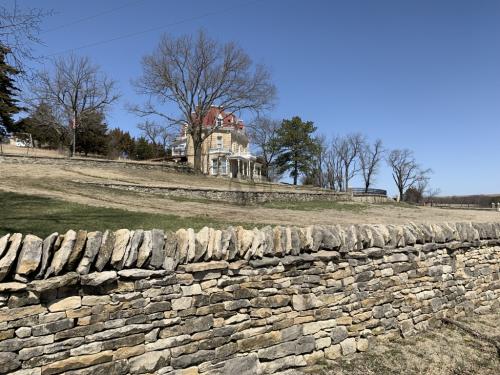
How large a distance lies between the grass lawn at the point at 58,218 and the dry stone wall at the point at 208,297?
171 inches

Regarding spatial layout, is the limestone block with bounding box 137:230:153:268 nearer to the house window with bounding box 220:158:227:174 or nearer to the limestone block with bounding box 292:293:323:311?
the limestone block with bounding box 292:293:323:311

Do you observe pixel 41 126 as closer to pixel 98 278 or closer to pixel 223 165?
pixel 223 165

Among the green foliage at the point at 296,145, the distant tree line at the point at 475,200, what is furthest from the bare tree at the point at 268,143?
the distant tree line at the point at 475,200

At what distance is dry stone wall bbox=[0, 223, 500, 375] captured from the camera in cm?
281

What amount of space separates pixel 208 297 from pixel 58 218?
677 cm

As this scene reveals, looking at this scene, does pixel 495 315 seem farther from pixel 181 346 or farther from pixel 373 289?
pixel 181 346

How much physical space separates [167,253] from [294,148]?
42.6 metres

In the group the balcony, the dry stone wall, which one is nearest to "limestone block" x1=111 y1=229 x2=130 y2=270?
the dry stone wall

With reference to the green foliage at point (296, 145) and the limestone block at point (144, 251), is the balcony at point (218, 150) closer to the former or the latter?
the green foliage at point (296, 145)

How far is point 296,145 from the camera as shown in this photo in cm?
4478

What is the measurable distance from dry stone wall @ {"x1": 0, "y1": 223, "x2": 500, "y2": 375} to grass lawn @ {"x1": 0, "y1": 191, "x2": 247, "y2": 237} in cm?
435

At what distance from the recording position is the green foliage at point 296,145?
147ft

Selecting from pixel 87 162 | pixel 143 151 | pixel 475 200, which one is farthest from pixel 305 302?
pixel 475 200

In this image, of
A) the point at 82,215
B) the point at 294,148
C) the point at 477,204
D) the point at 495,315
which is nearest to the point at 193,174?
the point at 294,148
